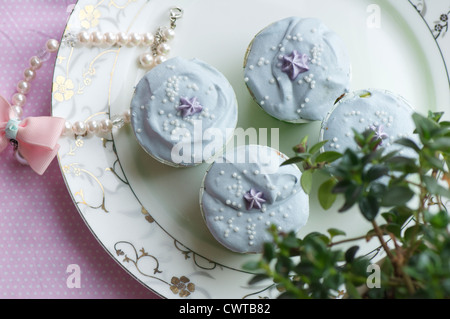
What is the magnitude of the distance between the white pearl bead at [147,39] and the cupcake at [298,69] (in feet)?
1.27

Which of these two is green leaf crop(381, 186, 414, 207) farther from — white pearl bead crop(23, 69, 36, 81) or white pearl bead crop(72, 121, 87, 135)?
white pearl bead crop(23, 69, 36, 81)

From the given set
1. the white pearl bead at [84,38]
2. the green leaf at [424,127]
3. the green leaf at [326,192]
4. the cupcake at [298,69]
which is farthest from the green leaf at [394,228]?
the white pearl bead at [84,38]

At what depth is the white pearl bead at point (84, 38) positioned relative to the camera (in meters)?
1.71

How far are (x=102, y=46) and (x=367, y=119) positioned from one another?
101cm

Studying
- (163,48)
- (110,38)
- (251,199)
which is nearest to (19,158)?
(110,38)

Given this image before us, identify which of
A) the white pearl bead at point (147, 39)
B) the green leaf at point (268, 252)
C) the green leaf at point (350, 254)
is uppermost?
the white pearl bead at point (147, 39)

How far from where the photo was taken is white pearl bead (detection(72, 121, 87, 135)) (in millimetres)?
1696

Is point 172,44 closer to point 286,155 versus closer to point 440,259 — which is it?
point 286,155

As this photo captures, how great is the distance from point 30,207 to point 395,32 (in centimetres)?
158

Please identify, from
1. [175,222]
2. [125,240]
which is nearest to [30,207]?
[125,240]

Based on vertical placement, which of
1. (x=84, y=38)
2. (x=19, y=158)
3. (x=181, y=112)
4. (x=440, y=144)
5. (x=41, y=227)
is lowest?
(x=41, y=227)

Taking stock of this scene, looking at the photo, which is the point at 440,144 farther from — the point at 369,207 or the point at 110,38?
the point at 110,38

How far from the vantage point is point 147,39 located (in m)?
1.76

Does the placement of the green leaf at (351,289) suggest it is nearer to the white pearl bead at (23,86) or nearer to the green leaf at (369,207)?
the green leaf at (369,207)
